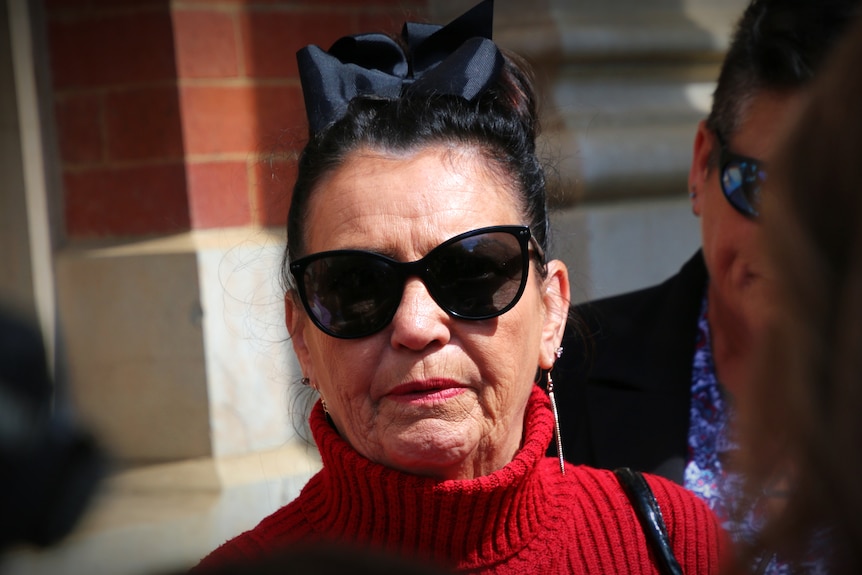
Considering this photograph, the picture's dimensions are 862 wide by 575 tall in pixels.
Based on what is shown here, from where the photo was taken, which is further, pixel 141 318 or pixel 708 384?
pixel 141 318

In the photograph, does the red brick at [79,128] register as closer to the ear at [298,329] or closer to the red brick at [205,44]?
the red brick at [205,44]

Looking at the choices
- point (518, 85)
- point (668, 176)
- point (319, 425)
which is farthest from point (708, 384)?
point (668, 176)

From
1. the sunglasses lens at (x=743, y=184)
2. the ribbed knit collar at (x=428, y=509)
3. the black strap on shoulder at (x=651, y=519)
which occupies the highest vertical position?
the sunglasses lens at (x=743, y=184)

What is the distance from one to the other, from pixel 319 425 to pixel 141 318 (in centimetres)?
164

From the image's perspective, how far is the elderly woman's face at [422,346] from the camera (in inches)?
67.6

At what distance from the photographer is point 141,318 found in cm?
331

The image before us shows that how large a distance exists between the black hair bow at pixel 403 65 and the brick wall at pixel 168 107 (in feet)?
3.95

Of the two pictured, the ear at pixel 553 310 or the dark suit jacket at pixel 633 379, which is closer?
the ear at pixel 553 310

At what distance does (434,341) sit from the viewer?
67.7 inches

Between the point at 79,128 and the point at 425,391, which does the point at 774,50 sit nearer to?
the point at 425,391

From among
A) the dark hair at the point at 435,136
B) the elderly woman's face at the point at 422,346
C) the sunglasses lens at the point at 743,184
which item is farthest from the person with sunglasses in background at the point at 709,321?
the elderly woman's face at the point at 422,346

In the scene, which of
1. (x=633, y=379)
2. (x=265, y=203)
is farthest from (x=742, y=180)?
(x=265, y=203)

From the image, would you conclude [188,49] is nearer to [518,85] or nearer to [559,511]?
[518,85]

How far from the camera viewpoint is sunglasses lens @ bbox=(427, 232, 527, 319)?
5.70 ft
